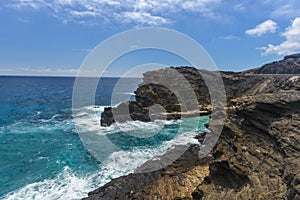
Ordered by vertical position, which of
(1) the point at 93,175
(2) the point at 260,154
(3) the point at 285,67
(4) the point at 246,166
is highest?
(3) the point at 285,67

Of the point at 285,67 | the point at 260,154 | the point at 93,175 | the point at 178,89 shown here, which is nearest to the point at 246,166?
the point at 260,154

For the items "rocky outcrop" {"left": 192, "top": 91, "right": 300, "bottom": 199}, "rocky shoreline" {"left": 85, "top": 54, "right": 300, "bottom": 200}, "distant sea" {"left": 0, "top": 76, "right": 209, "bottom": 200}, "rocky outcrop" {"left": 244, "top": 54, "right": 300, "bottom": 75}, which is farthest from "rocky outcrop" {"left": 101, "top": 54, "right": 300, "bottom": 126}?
"rocky outcrop" {"left": 192, "top": 91, "right": 300, "bottom": 199}

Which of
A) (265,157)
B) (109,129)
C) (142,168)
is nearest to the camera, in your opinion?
(265,157)

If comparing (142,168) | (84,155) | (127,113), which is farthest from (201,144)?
(127,113)

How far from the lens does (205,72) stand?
53.1 m

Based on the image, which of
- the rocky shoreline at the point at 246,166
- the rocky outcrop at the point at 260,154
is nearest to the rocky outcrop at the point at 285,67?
the rocky shoreline at the point at 246,166

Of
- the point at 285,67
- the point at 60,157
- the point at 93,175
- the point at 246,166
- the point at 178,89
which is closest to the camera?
the point at 246,166

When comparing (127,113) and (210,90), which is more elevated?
(210,90)

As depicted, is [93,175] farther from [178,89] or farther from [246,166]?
[178,89]

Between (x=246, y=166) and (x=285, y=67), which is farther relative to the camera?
(x=285, y=67)

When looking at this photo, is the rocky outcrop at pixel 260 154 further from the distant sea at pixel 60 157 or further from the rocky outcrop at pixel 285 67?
the rocky outcrop at pixel 285 67

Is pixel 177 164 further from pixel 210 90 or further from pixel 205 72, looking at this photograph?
pixel 205 72

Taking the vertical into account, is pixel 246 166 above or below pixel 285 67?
below

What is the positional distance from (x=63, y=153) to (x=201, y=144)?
13179 millimetres
